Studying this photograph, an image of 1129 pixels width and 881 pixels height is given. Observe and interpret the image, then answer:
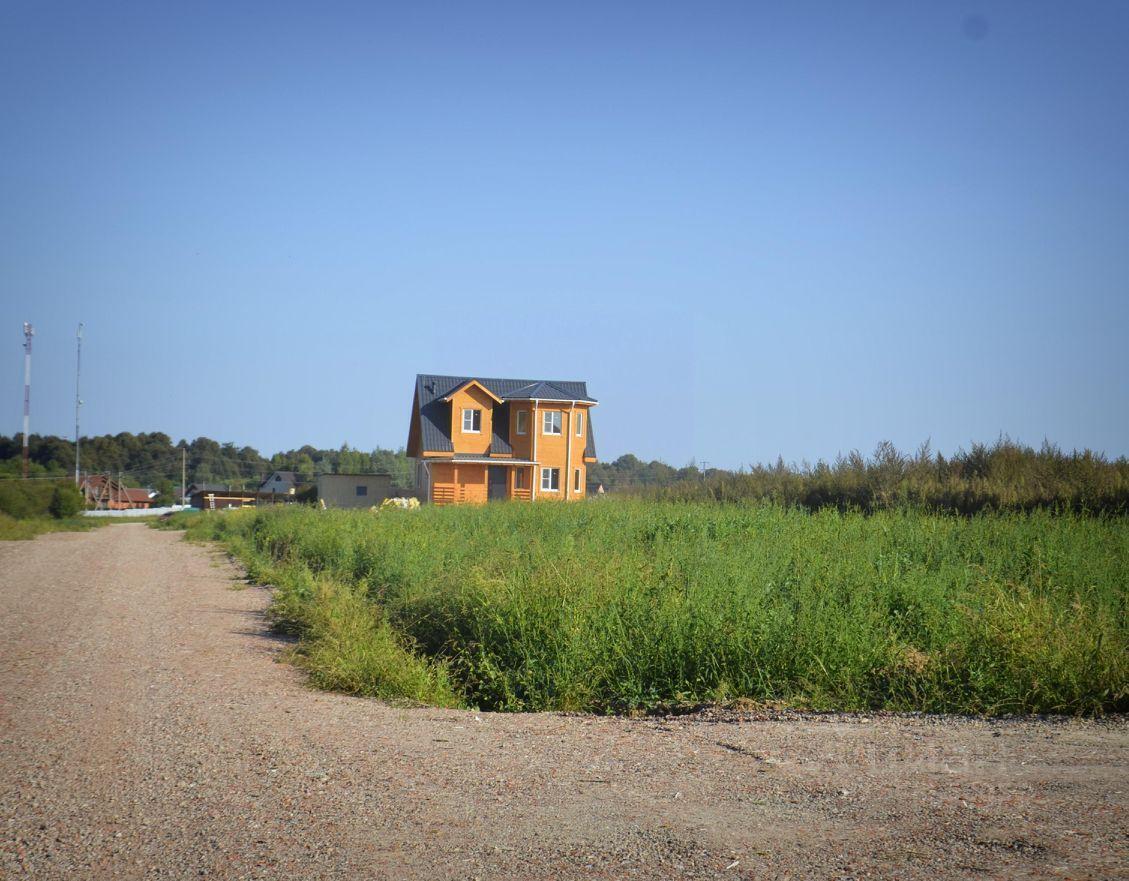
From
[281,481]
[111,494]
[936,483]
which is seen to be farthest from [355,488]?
[111,494]

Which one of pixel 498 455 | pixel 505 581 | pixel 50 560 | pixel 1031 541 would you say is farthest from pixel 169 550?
pixel 1031 541

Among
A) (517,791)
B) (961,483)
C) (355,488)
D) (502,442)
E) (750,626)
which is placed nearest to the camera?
(517,791)

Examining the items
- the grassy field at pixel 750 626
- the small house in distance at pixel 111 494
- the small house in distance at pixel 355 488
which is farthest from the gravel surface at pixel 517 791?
the small house in distance at pixel 111 494

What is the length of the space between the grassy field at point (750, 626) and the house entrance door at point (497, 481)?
1338 inches

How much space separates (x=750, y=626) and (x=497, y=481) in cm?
3931

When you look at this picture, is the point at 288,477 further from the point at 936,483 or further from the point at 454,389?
the point at 936,483

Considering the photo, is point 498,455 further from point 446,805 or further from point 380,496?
point 446,805

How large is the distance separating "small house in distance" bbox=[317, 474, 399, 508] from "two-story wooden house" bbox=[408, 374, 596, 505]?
13.5ft

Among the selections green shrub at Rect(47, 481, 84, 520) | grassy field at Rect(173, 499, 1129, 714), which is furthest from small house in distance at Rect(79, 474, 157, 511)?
grassy field at Rect(173, 499, 1129, 714)

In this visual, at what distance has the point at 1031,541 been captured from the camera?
40.7ft

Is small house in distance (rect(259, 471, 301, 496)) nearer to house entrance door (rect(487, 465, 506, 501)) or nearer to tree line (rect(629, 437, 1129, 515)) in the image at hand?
house entrance door (rect(487, 465, 506, 501))

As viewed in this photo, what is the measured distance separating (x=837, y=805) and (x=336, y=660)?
5.45 m

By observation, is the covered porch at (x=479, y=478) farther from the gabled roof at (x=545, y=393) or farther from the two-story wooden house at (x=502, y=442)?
the gabled roof at (x=545, y=393)

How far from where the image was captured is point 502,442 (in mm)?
46438
